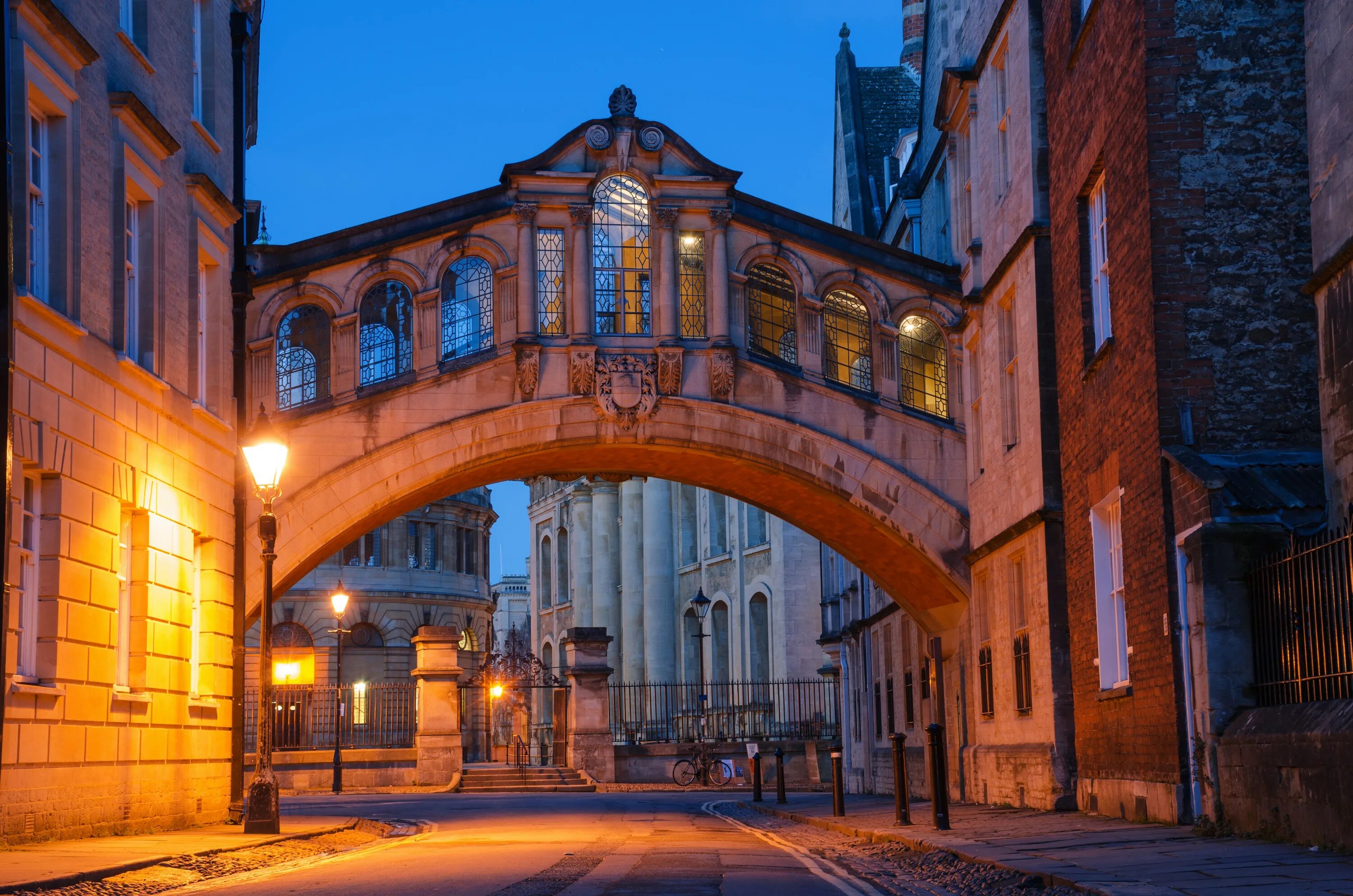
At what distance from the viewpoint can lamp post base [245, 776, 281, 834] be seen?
675 inches

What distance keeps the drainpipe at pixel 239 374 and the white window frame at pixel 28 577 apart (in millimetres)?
6086

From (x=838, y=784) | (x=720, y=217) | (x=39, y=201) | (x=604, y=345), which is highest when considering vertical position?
(x=720, y=217)

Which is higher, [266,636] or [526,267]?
[526,267]

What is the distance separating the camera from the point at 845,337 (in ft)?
81.9

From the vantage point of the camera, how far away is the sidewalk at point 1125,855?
859cm

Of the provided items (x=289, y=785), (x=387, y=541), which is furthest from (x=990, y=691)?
(x=387, y=541)

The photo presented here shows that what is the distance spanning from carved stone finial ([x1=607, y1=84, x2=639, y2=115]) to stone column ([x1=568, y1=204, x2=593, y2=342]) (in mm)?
1549

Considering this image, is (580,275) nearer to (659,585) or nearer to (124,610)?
(124,610)

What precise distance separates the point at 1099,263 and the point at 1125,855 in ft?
26.3

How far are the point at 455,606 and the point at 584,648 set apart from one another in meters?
34.0

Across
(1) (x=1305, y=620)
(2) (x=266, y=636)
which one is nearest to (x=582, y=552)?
(2) (x=266, y=636)

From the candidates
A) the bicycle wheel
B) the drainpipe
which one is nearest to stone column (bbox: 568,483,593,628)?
the bicycle wheel

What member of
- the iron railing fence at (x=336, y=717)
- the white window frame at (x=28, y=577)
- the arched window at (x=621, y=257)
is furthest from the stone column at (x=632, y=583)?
the white window frame at (x=28, y=577)

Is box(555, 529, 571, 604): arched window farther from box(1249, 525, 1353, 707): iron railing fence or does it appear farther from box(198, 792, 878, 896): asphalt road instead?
box(1249, 525, 1353, 707): iron railing fence
